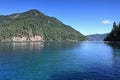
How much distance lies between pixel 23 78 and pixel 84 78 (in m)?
11.8

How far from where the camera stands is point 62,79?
133 feet

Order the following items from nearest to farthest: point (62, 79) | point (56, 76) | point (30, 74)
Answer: point (62, 79) < point (56, 76) < point (30, 74)

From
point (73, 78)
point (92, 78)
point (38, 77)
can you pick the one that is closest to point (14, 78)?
point (38, 77)

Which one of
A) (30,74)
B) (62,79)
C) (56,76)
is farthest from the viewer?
(30,74)

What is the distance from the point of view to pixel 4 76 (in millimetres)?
43469

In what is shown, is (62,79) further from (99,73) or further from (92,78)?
(99,73)

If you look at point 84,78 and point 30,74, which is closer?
point 84,78

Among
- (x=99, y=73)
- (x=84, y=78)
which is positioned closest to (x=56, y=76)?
(x=84, y=78)

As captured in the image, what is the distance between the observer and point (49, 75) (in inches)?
1764

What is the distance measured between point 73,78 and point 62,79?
224 cm

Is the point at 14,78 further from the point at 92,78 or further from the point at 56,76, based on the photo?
the point at 92,78

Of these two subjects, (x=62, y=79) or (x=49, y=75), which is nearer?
(x=62, y=79)

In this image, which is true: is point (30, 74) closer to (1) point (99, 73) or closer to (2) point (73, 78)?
(2) point (73, 78)

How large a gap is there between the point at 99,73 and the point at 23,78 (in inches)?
640
